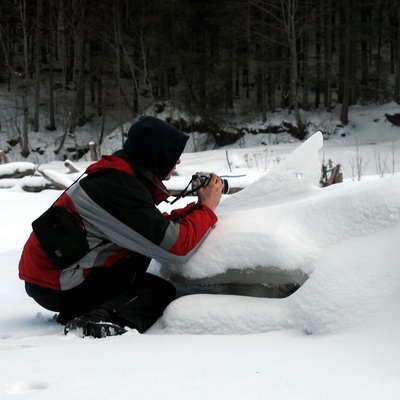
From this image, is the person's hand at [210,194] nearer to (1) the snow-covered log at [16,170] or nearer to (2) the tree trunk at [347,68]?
(1) the snow-covered log at [16,170]

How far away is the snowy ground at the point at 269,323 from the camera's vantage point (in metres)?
1.46

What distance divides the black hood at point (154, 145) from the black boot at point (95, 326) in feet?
2.15

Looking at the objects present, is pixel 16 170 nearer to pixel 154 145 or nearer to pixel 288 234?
pixel 154 145

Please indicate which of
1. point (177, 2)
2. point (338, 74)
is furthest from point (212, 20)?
point (338, 74)

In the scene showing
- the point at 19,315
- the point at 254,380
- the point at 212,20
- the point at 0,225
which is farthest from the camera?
the point at 212,20

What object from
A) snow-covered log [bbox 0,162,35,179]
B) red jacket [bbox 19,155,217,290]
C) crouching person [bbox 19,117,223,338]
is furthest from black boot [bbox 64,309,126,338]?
snow-covered log [bbox 0,162,35,179]

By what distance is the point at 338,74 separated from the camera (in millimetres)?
21719

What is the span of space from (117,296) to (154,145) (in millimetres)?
700

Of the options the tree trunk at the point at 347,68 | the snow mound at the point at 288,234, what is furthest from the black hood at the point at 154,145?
the tree trunk at the point at 347,68

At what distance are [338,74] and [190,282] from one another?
68.0 feet

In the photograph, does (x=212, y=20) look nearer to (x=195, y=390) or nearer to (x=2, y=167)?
(x=2, y=167)

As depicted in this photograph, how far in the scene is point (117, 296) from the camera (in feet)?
8.00

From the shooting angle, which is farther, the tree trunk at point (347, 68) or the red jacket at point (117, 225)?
the tree trunk at point (347, 68)

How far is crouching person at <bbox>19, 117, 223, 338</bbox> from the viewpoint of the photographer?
227 centimetres
